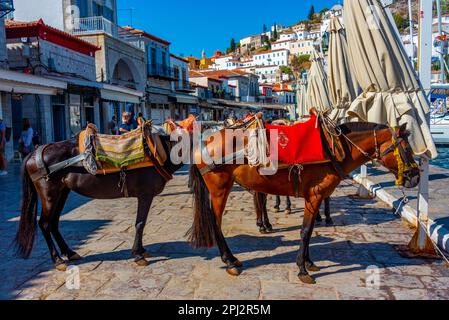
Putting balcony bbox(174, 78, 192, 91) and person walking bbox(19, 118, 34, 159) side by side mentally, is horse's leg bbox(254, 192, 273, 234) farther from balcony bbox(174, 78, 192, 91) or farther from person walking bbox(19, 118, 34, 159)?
balcony bbox(174, 78, 192, 91)

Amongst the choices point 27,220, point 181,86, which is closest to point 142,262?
point 27,220

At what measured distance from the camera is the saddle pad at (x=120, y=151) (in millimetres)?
4406

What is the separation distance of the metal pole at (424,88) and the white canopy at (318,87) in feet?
19.5

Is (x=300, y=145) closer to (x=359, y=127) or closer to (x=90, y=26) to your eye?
(x=359, y=127)

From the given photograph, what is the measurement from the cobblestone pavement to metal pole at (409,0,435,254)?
306mm

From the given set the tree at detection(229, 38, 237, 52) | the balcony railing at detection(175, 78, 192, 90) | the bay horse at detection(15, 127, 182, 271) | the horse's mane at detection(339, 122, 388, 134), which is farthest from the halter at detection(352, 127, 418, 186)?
the tree at detection(229, 38, 237, 52)

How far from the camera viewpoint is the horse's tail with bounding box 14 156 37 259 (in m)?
4.47

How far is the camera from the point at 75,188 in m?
4.53

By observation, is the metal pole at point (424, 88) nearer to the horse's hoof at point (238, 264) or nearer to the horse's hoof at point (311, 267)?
→ the horse's hoof at point (311, 267)

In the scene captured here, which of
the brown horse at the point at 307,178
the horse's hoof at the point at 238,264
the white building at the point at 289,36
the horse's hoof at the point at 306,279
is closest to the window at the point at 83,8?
the brown horse at the point at 307,178

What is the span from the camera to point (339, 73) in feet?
26.3

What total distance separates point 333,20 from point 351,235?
493 centimetres
